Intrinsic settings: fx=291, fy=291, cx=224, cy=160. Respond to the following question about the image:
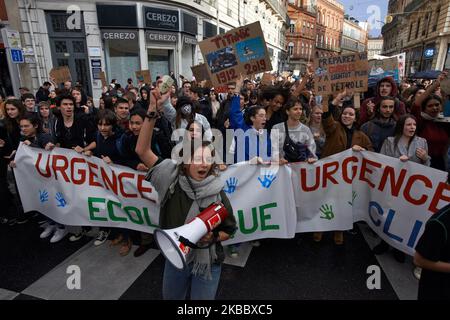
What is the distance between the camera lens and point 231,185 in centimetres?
330

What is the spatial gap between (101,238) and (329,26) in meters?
84.0

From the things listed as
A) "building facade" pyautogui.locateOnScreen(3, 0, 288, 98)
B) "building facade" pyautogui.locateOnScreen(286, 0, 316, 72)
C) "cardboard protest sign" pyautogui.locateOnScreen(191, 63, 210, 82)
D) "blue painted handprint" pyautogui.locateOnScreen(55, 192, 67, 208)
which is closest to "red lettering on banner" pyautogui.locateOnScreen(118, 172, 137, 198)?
"blue painted handprint" pyautogui.locateOnScreen(55, 192, 67, 208)

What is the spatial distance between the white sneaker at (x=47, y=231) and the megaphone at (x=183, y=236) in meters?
2.96

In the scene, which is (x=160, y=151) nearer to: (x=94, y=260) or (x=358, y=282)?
(x=94, y=260)

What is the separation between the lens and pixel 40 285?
297 centimetres

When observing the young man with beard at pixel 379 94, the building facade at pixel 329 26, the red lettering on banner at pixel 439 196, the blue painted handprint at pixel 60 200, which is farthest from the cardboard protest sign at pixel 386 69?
the building facade at pixel 329 26

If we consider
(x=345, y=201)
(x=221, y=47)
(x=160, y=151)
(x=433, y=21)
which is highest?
(x=433, y=21)

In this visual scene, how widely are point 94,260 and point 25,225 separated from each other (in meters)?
1.62

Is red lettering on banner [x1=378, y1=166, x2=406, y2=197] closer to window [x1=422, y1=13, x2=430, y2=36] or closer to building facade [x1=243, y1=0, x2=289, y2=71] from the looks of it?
building facade [x1=243, y1=0, x2=289, y2=71]

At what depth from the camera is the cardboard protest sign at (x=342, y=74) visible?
14.2 ft

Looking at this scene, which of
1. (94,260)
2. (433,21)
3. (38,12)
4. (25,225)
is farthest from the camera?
(433,21)

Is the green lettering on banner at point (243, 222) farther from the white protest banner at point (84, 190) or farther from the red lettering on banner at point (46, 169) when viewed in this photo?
the red lettering on banner at point (46, 169)

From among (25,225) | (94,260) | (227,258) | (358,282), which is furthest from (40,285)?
(358,282)

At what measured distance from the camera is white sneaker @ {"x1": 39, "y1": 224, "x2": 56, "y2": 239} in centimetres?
390
